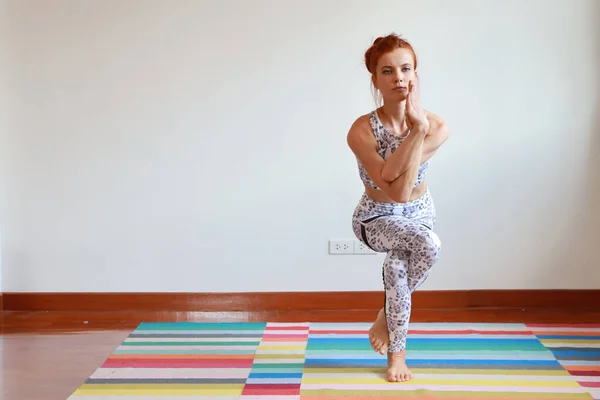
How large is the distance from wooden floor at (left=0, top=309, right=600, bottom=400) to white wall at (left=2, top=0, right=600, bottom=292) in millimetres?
175

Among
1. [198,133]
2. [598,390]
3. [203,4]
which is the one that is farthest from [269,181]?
[598,390]

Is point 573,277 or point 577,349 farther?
point 573,277

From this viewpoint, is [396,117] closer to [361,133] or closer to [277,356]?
[361,133]

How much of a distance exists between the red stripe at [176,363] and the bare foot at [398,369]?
1.81ft

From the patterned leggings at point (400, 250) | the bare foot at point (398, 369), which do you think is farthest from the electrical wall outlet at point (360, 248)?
the bare foot at point (398, 369)

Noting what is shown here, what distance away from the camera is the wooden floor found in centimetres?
279

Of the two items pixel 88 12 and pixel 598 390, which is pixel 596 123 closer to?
pixel 598 390

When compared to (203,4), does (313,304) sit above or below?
below

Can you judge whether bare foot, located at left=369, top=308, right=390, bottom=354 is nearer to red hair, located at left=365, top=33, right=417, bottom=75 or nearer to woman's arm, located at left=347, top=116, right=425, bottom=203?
woman's arm, located at left=347, top=116, right=425, bottom=203

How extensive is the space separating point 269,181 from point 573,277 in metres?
1.62

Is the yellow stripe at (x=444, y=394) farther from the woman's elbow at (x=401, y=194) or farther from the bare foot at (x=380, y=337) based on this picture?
the woman's elbow at (x=401, y=194)

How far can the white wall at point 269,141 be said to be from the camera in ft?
12.5

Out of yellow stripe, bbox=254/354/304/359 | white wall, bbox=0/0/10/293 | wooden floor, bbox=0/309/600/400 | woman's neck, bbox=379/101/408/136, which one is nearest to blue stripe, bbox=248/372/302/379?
yellow stripe, bbox=254/354/304/359

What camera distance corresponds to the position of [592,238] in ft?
12.8
